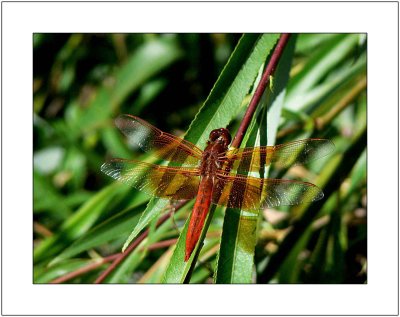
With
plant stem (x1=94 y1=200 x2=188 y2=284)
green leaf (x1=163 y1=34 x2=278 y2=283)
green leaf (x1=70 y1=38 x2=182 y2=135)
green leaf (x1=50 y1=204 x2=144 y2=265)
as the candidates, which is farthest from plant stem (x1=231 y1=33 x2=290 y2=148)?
green leaf (x1=70 y1=38 x2=182 y2=135)

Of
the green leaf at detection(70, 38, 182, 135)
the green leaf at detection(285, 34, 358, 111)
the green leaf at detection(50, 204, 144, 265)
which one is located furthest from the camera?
the green leaf at detection(70, 38, 182, 135)

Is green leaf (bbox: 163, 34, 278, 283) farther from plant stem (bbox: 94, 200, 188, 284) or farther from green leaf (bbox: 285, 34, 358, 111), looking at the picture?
green leaf (bbox: 285, 34, 358, 111)

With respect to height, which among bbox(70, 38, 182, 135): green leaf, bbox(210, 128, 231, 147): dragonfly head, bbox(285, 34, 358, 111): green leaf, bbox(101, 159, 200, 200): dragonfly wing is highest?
bbox(70, 38, 182, 135): green leaf

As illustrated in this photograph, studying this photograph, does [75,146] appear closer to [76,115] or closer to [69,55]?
[76,115]

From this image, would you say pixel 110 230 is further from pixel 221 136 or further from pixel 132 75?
pixel 132 75

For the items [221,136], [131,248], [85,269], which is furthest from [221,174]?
[85,269]
